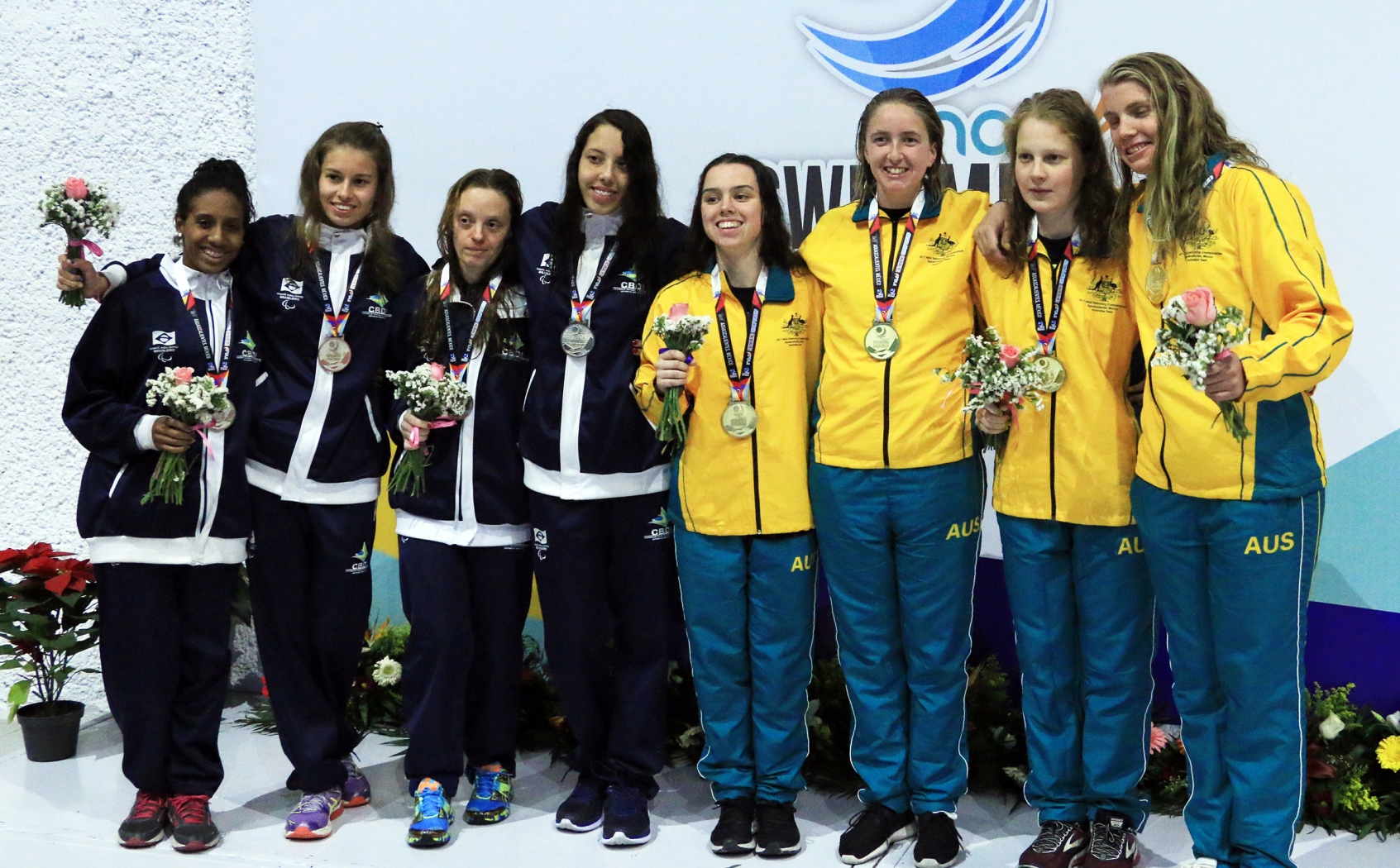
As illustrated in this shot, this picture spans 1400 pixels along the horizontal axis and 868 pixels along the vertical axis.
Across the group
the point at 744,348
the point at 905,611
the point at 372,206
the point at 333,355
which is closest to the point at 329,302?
the point at 333,355

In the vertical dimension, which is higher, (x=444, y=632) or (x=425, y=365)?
(x=425, y=365)

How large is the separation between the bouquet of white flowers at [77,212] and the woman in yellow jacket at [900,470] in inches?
78.0

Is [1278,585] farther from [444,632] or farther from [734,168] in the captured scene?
[444,632]

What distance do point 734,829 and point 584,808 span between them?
0.47 metres

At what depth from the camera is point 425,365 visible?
335 centimetres

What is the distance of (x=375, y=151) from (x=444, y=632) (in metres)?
1.38

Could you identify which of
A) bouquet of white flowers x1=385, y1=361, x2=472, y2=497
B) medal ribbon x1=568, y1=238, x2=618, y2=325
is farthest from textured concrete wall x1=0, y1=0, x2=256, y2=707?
medal ribbon x1=568, y1=238, x2=618, y2=325

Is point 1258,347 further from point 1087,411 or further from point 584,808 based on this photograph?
point 584,808

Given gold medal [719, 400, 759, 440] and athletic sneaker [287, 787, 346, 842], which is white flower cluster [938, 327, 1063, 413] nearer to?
gold medal [719, 400, 759, 440]

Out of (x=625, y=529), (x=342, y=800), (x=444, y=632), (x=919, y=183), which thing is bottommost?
(x=342, y=800)

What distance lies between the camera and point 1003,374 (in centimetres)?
289

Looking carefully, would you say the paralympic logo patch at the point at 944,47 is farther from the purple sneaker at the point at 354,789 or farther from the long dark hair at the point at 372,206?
the purple sneaker at the point at 354,789

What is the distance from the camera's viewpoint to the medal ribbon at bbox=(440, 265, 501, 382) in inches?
138

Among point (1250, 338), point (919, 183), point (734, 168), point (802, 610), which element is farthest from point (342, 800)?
point (1250, 338)
